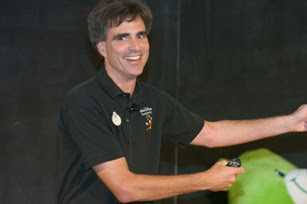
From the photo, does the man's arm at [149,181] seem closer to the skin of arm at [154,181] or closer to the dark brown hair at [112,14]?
the skin of arm at [154,181]

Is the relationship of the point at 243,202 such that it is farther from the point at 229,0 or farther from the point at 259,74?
the point at 229,0

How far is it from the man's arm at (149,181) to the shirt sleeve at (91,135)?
31 millimetres

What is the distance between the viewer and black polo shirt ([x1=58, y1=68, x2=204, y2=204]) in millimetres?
1810

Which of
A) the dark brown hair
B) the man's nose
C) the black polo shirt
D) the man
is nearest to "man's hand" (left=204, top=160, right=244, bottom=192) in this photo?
the man

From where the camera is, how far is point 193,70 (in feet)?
9.50

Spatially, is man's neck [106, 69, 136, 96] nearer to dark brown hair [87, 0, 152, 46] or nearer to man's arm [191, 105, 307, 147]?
dark brown hair [87, 0, 152, 46]

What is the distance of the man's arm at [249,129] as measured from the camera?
215cm

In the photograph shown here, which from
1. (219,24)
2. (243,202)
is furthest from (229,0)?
(243,202)

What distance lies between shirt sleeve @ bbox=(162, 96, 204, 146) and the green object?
559 mm

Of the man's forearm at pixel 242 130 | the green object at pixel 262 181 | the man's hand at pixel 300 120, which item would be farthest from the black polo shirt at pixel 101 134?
the green object at pixel 262 181

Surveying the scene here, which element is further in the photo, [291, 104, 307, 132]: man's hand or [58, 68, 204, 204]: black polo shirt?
[291, 104, 307, 132]: man's hand

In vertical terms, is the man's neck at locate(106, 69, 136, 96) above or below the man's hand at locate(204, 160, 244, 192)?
above

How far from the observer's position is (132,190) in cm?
177

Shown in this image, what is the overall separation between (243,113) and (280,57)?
1.17 feet
